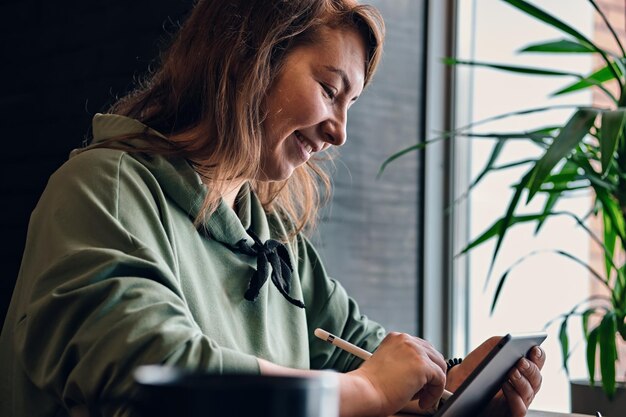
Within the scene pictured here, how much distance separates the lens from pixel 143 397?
1.52ft

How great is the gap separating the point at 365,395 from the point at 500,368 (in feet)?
0.64

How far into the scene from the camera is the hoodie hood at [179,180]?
53.4 inches

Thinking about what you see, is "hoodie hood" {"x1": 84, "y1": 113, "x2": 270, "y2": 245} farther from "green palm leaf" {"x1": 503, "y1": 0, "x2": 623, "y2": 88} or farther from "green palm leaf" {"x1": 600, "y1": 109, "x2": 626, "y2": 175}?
"green palm leaf" {"x1": 503, "y1": 0, "x2": 623, "y2": 88}

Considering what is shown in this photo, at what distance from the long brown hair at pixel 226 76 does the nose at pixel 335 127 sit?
116 mm

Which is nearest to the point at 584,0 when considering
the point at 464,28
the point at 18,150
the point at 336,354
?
the point at 464,28

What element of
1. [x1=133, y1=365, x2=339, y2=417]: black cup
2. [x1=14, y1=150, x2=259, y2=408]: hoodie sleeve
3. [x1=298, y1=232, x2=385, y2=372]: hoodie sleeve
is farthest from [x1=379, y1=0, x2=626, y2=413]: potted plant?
[x1=133, y1=365, x2=339, y2=417]: black cup

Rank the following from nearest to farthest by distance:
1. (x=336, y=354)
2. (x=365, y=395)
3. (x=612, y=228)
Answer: (x=365, y=395) → (x=336, y=354) → (x=612, y=228)

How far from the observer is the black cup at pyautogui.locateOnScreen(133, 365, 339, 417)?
438mm

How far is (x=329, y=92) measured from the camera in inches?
59.6

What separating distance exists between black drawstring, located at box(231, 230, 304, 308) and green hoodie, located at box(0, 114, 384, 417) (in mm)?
17

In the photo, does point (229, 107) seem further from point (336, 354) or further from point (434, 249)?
point (434, 249)

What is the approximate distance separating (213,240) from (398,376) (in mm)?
441

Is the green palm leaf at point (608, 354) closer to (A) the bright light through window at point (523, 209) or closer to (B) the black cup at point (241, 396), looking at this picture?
(A) the bright light through window at point (523, 209)

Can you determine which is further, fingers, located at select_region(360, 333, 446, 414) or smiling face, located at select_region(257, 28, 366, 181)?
smiling face, located at select_region(257, 28, 366, 181)
